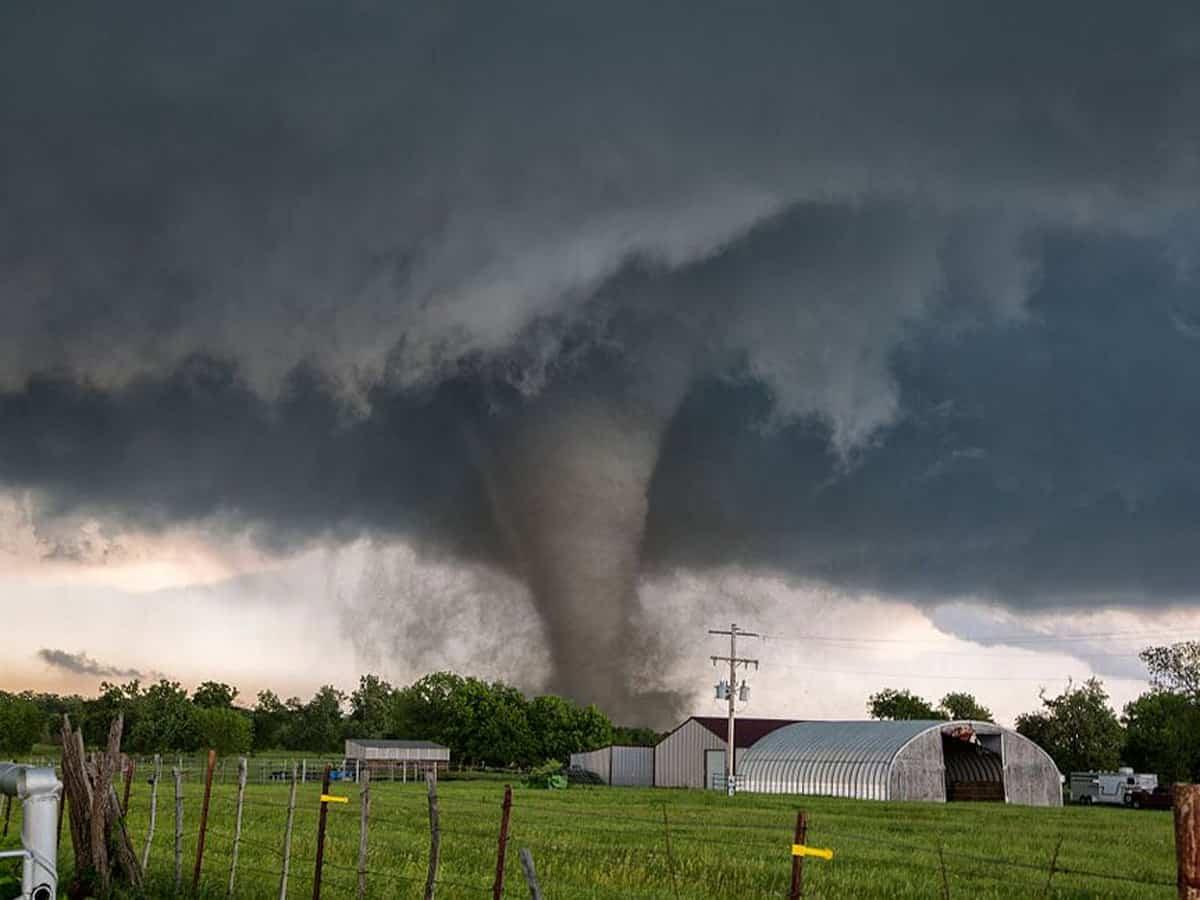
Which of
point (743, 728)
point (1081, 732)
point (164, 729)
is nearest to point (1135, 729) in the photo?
point (1081, 732)

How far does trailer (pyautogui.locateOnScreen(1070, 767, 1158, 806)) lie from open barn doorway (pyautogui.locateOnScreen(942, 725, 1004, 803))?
36.6 ft

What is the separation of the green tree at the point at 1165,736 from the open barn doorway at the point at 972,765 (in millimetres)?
38609

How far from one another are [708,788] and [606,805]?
119ft

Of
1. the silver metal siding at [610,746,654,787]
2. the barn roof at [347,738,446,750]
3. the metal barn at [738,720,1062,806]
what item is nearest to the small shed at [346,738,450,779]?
the barn roof at [347,738,446,750]

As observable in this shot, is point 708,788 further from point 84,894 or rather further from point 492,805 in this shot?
point 84,894

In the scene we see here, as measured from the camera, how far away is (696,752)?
302 feet

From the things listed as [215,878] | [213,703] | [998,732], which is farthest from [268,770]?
[213,703]

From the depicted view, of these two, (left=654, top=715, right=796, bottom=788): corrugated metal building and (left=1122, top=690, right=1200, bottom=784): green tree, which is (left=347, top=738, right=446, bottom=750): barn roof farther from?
(left=1122, top=690, right=1200, bottom=784): green tree

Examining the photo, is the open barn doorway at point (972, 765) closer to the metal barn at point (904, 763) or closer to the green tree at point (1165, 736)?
the metal barn at point (904, 763)

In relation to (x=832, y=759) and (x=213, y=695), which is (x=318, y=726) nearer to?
(x=213, y=695)

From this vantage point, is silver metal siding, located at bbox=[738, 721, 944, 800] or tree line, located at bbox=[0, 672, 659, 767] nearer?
silver metal siding, located at bbox=[738, 721, 944, 800]

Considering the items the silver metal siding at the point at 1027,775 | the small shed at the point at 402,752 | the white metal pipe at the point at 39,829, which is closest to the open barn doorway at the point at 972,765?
the silver metal siding at the point at 1027,775

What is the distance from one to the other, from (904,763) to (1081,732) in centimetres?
6240

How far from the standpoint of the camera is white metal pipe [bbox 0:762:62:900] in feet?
48.3
